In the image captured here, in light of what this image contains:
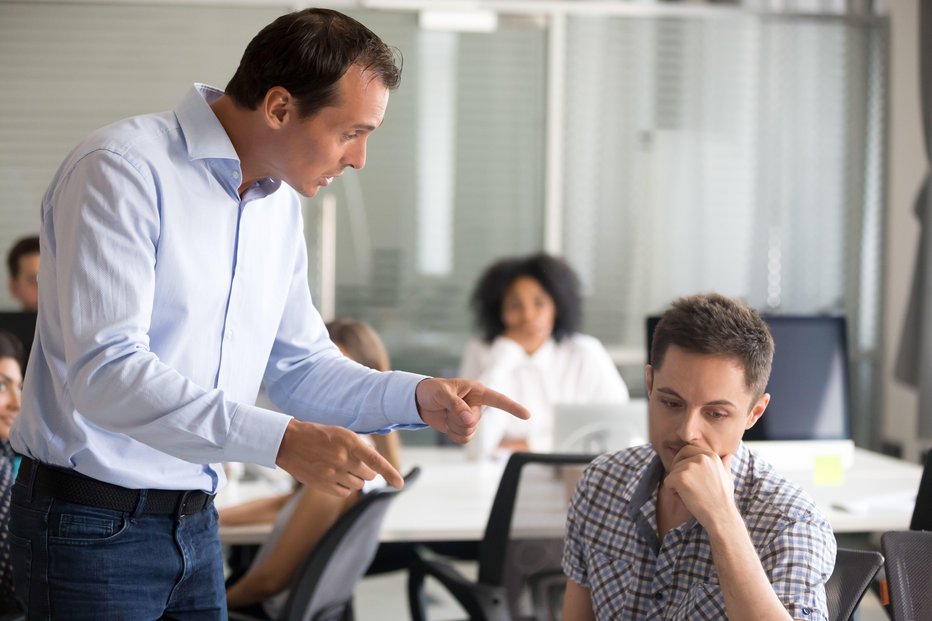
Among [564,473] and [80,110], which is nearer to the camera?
[564,473]

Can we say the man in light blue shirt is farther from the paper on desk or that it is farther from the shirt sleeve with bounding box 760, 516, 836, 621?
the paper on desk

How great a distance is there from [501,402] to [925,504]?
99 centimetres

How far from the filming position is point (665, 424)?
5.58 ft

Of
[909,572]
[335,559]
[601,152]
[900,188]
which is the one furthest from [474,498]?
[900,188]

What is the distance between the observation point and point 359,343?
2877mm

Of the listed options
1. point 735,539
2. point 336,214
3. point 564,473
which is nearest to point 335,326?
point 564,473

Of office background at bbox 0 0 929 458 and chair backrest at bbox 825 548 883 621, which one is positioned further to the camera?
office background at bbox 0 0 929 458

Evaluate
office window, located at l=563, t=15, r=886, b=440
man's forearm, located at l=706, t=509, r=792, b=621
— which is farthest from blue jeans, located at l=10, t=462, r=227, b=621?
office window, located at l=563, t=15, r=886, b=440

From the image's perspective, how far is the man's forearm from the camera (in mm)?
1451

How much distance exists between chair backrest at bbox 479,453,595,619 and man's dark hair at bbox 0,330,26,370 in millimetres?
1289

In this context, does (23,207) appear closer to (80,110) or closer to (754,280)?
(80,110)

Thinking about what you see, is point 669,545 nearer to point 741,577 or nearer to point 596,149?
point 741,577

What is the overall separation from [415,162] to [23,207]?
76.5 inches

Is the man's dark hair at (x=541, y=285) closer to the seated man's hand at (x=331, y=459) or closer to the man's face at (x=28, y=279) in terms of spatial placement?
the man's face at (x=28, y=279)
